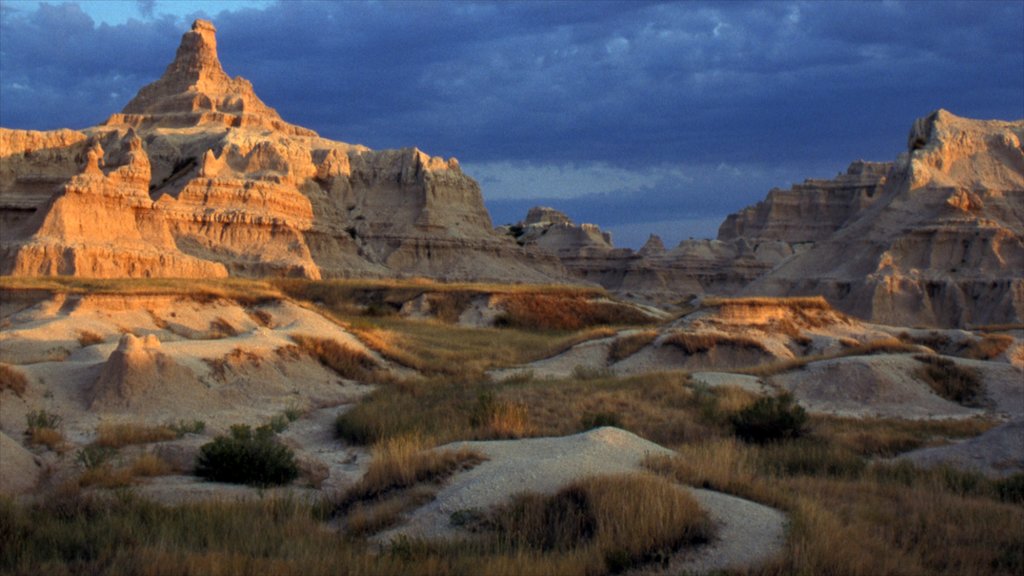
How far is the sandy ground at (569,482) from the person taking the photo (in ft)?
22.3

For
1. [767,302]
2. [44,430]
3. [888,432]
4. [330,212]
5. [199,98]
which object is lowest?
[888,432]

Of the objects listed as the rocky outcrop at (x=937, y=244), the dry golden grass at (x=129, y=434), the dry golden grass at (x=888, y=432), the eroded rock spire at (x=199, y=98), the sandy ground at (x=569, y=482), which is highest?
the eroded rock spire at (x=199, y=98)

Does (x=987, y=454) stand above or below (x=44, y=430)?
below

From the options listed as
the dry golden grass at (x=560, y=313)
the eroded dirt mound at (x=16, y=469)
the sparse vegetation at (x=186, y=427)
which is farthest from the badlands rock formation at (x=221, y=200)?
the eroded dirt mound at (x=16, y=469)

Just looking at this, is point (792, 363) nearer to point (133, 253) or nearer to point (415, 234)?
point (133, 253)

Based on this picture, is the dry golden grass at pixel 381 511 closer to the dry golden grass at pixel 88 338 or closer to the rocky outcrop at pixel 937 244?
the dry golden grass at pixel 88 338

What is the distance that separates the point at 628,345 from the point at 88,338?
54.8ft

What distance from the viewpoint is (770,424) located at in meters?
14.9

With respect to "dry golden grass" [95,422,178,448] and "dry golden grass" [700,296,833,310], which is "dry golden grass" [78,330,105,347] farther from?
"dry golden grass" [700,296,833,310]

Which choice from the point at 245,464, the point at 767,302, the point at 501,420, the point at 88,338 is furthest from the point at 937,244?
the point at 245,464

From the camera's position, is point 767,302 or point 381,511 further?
point 767,302

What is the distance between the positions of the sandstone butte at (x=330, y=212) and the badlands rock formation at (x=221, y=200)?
0.15 metres

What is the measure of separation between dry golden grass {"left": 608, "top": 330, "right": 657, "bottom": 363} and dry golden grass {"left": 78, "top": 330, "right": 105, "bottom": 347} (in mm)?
15556

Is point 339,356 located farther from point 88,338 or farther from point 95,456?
point 95,456
